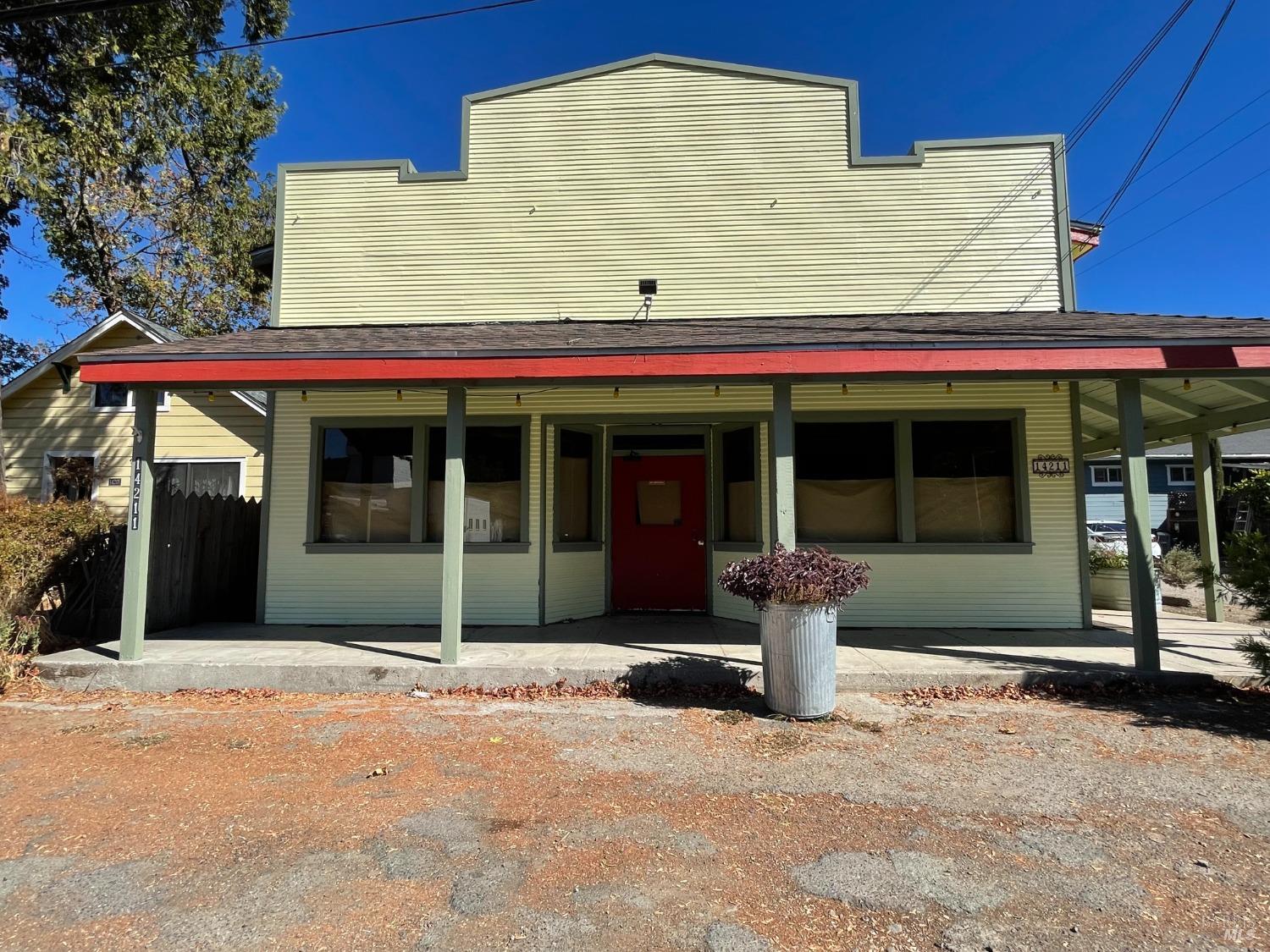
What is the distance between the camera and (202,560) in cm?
839

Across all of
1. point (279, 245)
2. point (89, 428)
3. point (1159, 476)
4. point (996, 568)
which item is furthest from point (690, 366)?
point (1159, 476)

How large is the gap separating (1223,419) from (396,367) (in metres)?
9.16

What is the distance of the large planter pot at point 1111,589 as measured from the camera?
971 cm

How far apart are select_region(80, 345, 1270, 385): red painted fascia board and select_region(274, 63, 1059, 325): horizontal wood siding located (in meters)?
2.89

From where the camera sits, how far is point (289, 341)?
22.3 feet

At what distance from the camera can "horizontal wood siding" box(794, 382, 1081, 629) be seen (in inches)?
305

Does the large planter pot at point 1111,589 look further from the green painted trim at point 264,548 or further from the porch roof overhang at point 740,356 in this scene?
the green painted trim at point 264,548

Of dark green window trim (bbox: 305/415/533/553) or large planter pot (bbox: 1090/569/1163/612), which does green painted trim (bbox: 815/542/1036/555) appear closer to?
large planter pot (bbox: 1090/569/1163/612)

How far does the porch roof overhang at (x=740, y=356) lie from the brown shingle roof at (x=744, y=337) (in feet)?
0.05

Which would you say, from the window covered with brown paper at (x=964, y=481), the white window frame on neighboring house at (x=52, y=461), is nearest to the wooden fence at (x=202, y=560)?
the white window frame on neighboring house at (x=52, y=461)

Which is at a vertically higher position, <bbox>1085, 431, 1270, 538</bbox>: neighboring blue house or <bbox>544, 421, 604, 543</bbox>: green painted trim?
<bbox>1085, 431, 1270, 538</bbox>: neighboring blue house

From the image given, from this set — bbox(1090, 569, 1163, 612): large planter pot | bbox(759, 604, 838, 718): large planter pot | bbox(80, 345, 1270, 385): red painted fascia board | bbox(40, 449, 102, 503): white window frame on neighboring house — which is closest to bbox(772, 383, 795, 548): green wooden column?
bbox(80, 345, 1270, 385): red painted fascia board

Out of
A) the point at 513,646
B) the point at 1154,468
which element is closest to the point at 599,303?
the point at 513,646

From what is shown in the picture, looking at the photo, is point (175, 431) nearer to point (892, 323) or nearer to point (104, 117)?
point (104, 117)
